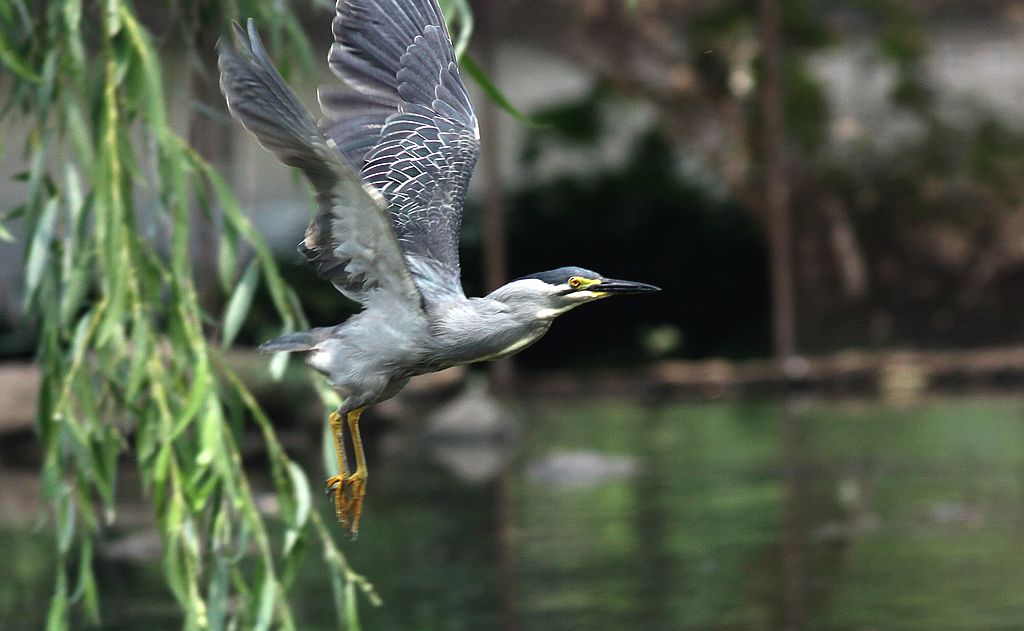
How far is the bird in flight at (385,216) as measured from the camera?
2.62 m

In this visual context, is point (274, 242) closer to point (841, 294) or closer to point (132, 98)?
point (841, 294)

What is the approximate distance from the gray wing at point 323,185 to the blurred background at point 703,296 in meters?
4.72

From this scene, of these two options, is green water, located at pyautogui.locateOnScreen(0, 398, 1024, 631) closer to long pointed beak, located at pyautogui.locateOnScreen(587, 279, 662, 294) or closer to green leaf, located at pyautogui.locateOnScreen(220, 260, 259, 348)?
green leaf, located at pyautogui.locateOnScreen(220, 260, 259, 348)

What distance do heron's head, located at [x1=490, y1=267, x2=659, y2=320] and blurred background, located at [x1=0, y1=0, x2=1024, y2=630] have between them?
484 centimetres

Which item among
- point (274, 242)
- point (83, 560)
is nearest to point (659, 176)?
point (274, 242)

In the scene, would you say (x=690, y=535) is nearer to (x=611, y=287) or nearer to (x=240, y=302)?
(x=240, y=302)

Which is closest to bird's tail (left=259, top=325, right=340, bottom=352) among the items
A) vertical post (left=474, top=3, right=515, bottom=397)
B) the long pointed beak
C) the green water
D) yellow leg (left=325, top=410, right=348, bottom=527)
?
yellow leg (left=325, top=410, right=348, bottom=527)

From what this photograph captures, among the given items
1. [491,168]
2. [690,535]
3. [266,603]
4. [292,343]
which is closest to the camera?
[292,343]

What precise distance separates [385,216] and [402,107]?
33.3 inches

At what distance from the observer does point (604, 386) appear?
12602 millimetres

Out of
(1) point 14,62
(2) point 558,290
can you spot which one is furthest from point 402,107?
(2) point 558,290

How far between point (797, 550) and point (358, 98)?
4.38 m

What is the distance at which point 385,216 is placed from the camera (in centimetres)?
268

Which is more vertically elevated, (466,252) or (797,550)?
(466,252)
